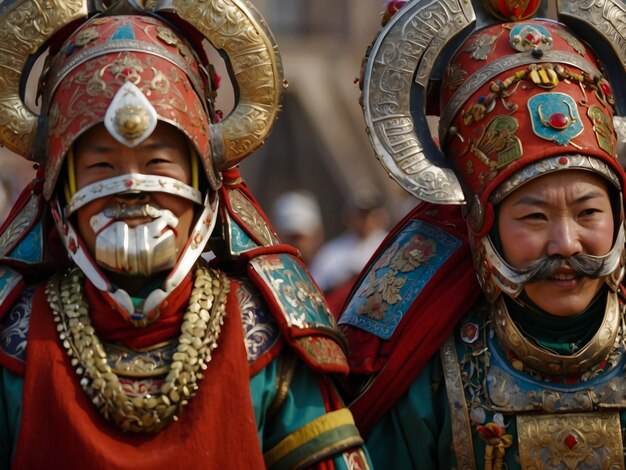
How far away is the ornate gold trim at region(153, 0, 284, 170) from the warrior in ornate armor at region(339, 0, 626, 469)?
410 millimetres

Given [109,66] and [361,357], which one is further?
[361,357]

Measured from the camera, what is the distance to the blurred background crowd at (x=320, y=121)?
17516 mm

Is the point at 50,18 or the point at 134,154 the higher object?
the point at 50,18

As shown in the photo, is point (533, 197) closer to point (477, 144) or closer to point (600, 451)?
point (477, 144)

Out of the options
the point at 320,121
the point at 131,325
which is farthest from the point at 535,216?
the point at 320,121

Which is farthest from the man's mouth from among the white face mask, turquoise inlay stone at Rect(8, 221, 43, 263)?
turquoise inlay stone at Rect(8, 221, 43, 263)

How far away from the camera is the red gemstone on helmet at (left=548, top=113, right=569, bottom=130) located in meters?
5.41

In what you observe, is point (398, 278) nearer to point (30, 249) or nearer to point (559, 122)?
point (559, 122)

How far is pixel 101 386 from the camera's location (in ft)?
16.7

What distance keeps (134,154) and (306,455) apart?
44.3 inches

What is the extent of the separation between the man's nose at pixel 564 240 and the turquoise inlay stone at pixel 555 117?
10.9 inches

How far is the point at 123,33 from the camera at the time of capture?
5258mm

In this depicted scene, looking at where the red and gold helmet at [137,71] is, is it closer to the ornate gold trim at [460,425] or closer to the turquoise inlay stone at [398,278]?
the turquoise inlay stone at [398,278]

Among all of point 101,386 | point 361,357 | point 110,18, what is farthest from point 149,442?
point 110,18
